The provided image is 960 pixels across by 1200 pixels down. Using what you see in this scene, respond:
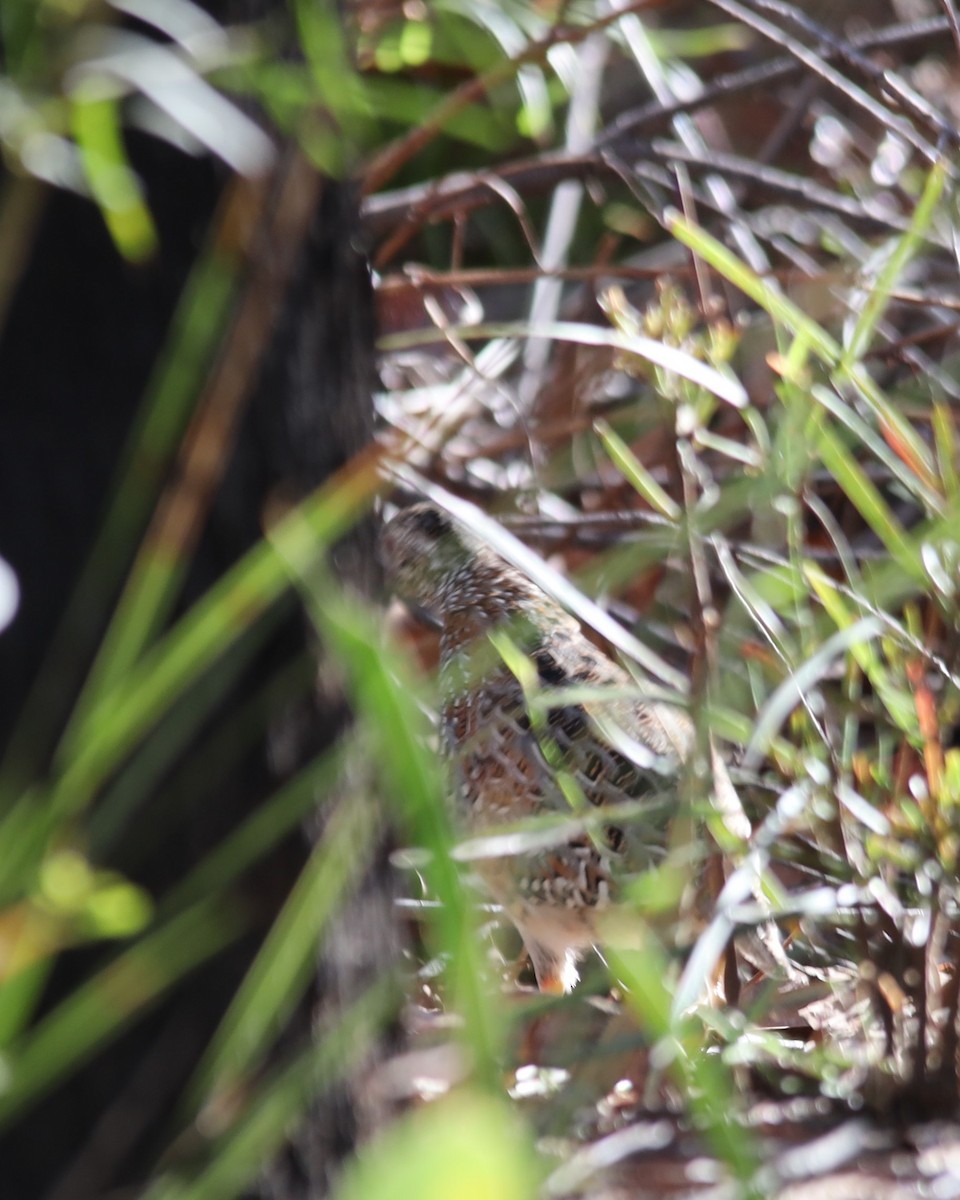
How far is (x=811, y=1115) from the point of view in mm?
1964

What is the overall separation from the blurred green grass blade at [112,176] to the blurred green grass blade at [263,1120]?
0.79m

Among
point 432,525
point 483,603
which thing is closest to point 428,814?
point 483,603

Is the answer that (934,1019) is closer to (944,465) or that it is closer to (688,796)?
(688,796)

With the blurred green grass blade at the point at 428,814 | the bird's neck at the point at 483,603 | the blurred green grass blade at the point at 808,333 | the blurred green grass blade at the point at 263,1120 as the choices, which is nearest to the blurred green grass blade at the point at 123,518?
the blurred green grass blade at the point at 263,1120

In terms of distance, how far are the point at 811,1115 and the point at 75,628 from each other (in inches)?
44.6

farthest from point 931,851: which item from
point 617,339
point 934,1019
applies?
point 617,339

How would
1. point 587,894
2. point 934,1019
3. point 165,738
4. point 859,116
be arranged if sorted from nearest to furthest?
point 165,738
point 934,1019
point 587,894
point 859,116

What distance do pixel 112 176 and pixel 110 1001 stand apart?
796 mm

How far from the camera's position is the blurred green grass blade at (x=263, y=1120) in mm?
1219

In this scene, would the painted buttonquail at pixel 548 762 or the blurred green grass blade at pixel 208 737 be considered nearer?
the blurred green grass blade at pixel 208 737

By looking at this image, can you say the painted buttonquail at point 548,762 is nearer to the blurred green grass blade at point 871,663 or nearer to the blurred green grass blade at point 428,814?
the blurred green grass blade at point 871,663

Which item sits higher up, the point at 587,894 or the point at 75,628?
the point at 75,628

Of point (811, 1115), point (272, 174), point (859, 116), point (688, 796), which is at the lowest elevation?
point (811, 1115)

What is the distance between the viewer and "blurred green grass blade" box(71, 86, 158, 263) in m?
1.45
